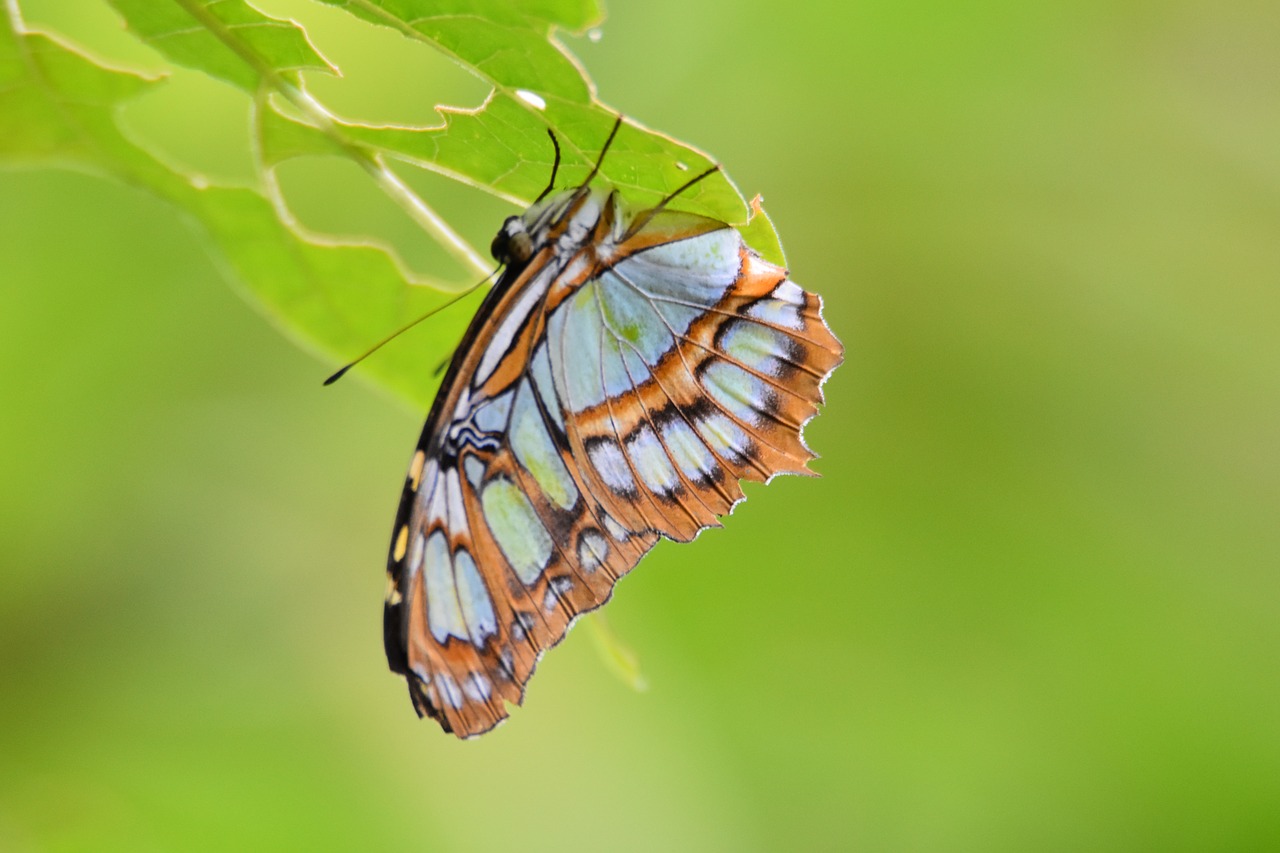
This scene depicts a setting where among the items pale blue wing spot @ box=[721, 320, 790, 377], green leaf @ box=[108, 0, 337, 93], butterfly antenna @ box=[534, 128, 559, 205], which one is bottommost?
pale blue wing spot @ box=[721, 320, 790, 377]

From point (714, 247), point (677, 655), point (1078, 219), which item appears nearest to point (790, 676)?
point (677, 655)

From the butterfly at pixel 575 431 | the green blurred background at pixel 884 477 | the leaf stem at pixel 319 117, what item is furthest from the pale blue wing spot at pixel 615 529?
the green blurred background at pixel 884 477

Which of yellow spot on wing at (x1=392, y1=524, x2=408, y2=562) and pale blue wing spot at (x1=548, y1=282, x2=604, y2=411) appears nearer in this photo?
yellow spot on wing at (x1=392, y1=524, x2=408, y2=562)

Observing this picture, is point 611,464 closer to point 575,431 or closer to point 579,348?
point 575,431

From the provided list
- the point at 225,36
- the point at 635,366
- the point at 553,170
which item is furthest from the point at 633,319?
the point at 225,36

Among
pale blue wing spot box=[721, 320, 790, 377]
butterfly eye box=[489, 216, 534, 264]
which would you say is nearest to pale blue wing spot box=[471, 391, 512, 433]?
butterfly eye box=[489, 216, 534, 264]

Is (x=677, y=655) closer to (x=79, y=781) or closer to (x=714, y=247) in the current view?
(x=79, y=781)

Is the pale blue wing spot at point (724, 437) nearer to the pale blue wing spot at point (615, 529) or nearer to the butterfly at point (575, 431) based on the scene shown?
the butterfly at point (575, 431)

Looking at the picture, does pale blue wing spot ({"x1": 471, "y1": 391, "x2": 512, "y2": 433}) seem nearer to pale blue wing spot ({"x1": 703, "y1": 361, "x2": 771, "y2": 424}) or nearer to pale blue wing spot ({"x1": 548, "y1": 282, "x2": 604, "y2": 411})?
pale blue wing spot ({"x1": 548, "y1": 282, "x2": 604, "y2": 411})
